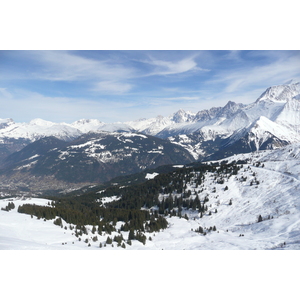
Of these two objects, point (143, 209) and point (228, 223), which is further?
point (143, 209)

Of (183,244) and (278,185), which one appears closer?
(183,244)

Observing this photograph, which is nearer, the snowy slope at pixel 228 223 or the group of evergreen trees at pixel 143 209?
the snowy slope at pixel 228 223

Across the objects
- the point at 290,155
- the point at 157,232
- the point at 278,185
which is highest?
the point at 290,155

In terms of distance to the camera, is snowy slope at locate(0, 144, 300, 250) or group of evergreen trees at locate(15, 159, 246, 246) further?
group of evergreen trees at locate(15, 159, 246, 246)

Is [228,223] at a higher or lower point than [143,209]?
higher
